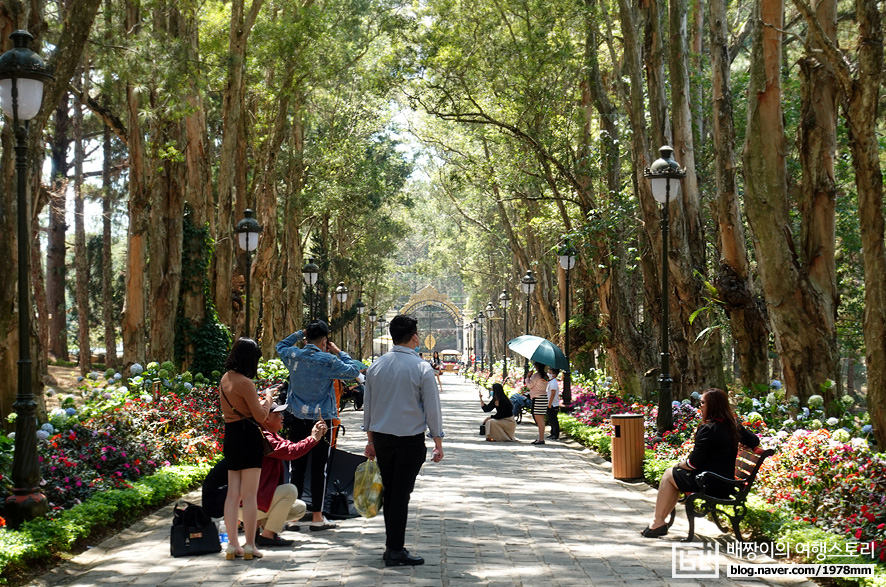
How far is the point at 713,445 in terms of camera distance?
7449mm

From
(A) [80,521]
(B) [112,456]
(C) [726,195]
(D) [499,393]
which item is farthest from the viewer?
(D) [499,393]

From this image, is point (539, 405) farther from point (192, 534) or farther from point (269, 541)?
point (192, 534)

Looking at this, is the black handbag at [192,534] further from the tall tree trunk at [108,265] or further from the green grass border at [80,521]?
the tall tree trunk at [108,265]

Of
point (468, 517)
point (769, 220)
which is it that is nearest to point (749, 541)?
point (468, 517)

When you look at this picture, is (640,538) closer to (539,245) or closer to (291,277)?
(291,277)

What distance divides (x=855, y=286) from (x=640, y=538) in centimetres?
2761

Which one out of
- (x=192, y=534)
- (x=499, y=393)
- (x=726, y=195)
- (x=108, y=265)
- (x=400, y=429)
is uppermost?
(x=108, y=265)

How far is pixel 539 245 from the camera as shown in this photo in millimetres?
36812

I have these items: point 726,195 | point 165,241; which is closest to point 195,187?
point 165,241

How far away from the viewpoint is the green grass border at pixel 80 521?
6.34 m

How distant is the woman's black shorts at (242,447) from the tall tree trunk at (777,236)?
277 inches

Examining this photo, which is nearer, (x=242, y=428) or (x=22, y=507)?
(x=242, y=428)

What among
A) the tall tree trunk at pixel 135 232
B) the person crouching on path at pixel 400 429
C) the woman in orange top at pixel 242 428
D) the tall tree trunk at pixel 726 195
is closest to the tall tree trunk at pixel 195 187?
the tall tree trunk at pixel 135 232

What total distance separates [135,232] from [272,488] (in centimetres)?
1488
